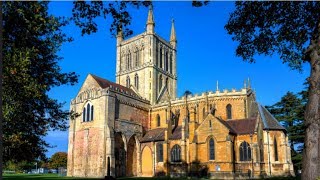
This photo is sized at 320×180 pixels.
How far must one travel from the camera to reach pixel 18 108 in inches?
620

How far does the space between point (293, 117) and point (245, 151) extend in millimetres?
16790

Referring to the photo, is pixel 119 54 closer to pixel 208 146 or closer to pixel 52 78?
pixel 208 146

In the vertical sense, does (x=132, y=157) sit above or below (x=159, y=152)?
below

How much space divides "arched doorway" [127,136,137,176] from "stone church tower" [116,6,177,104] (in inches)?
415

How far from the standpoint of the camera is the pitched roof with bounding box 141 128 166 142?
4966 centimetres

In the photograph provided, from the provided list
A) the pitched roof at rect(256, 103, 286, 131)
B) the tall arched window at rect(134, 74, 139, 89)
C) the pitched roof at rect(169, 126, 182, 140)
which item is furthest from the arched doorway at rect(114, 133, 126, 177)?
the pitched roof at rect(256, 103, 286, 131)

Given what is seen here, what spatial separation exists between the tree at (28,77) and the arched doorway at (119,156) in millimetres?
29155

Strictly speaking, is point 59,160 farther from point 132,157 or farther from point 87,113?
point 132,157

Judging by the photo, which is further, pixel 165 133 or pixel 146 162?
pixel 146 162

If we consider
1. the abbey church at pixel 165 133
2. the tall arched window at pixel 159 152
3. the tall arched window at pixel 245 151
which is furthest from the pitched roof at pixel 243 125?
A: the tall arched window at pixel 159 152

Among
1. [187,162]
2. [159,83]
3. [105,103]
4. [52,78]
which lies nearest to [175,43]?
[159,83]

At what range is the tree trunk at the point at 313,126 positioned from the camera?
36.5 feet

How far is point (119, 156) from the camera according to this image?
47.8 meters

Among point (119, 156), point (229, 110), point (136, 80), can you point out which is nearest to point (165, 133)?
point (119, 156)
